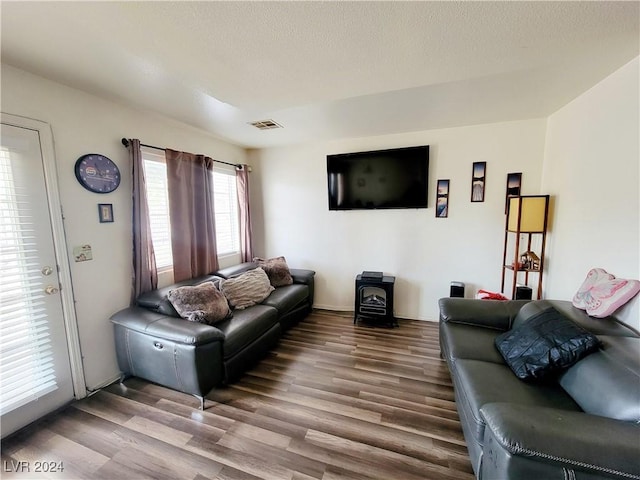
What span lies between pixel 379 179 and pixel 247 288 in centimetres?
212

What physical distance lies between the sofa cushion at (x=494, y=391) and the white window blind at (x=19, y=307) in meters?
2.81

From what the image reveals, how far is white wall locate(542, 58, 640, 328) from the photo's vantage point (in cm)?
165

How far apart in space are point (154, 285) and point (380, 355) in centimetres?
236

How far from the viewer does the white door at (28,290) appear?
1650 mm

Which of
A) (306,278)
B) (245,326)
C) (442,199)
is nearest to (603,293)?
(442,199)

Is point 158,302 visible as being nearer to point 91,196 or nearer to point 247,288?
point 247,288

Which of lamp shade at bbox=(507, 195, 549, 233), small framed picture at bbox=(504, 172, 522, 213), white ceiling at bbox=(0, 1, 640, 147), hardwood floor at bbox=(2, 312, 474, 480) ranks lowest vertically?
hardwood floor at bbox=(2, 312, 474, 480)

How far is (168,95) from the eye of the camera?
2.07 metres

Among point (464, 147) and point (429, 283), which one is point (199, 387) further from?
point (464, 147)

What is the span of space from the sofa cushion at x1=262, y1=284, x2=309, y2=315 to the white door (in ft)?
5.51

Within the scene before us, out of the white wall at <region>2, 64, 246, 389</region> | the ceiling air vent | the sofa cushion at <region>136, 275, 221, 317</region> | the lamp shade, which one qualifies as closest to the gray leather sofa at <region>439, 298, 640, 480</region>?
the lamp shade

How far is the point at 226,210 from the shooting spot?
3705mm

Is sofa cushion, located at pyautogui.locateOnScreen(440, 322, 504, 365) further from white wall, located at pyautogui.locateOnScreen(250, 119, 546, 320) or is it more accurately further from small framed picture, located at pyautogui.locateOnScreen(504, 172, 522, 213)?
small framed picture, located at pyautogui.locateOnScreen(504, 172, 522, 213)

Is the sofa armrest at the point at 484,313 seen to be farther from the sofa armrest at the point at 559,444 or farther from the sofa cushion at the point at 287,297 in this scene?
the sofa cushion at the point at 287,297
